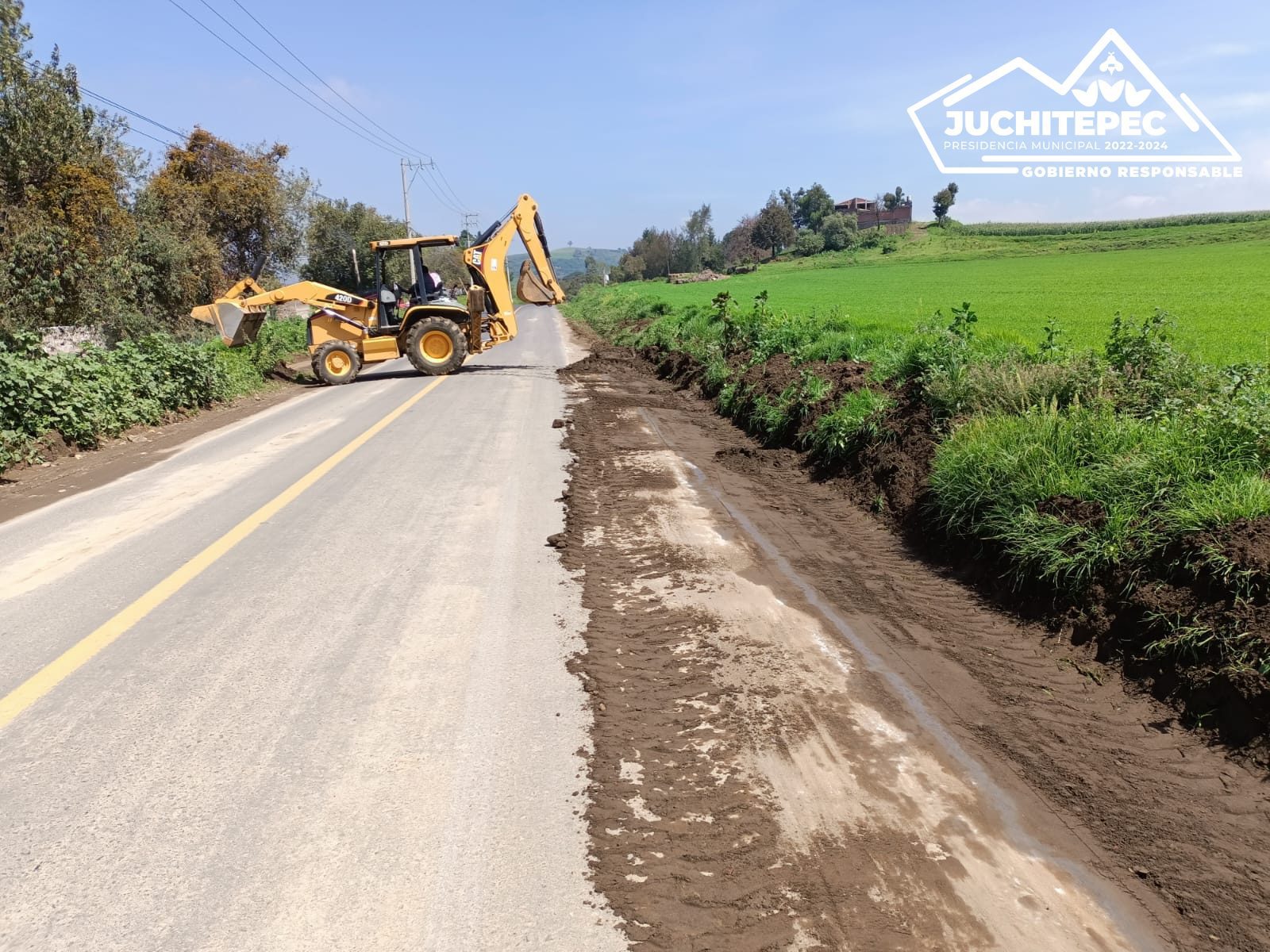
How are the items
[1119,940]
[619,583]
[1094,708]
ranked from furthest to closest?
1. [619,583]
2. [1094,708]
3. [1119,940]

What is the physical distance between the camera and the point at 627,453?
9570 millimetres

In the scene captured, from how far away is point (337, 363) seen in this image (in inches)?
704

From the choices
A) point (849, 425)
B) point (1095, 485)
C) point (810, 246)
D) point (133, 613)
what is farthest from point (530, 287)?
point (810, 246)

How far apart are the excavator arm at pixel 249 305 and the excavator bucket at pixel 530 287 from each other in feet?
12.4

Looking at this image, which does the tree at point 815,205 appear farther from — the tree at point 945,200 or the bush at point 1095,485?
the bush at point 1095,485

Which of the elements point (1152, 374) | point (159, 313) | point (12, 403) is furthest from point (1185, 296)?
point (159, 313)

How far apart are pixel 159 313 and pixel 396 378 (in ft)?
25.2

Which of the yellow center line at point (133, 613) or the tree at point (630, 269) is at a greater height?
the tree at point (630, 269)

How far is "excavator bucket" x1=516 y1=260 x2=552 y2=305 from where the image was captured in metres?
18.9

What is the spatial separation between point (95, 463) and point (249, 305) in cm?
732

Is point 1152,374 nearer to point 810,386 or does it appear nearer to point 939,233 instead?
point 810,386

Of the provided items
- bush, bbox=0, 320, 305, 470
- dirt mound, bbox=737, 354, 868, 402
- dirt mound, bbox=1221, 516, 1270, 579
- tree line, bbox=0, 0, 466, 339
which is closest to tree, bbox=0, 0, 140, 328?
tree line, bbox=0, 0, 466, 339

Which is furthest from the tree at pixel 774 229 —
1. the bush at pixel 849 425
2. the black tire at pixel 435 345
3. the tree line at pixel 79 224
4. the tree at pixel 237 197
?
the bush at pixel 849 425

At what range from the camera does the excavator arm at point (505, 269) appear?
58.5 feet
